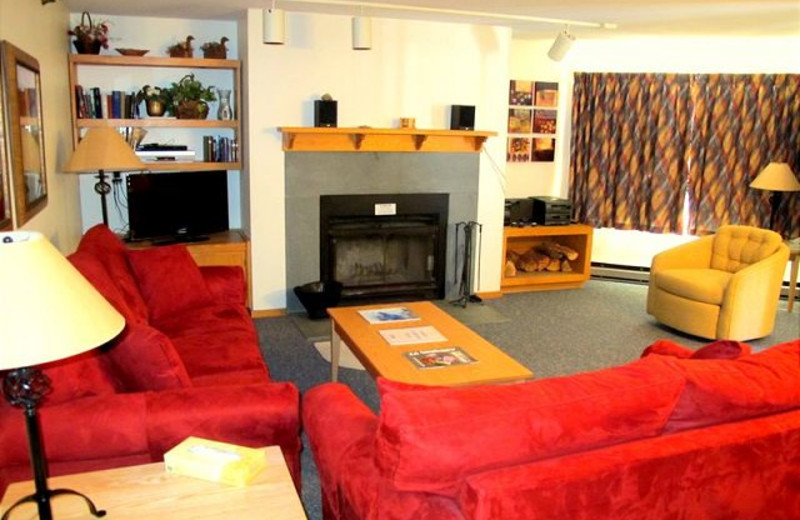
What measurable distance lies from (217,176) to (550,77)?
11.1 ft

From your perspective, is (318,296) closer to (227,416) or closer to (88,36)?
(88,36)

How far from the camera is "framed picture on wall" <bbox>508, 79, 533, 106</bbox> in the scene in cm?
645

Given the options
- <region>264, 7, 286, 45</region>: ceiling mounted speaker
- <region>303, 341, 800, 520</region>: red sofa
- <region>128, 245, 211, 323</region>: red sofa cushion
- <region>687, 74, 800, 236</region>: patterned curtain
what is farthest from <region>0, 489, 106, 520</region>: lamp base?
<region>687, 74, 800, 236</region>: patterned curtain

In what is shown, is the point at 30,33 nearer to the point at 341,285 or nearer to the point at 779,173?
the point at 341,285

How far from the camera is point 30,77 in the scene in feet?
10.5

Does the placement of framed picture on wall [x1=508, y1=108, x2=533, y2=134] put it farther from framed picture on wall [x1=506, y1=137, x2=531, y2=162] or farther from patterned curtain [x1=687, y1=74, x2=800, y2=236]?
patterned curtain [x1=687, y1=74, x2=800, y2=236]

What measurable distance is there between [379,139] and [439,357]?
104 inches

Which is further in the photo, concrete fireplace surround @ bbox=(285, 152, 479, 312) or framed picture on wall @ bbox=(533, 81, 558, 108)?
framed picture on wall @ bbox=(533, 81, 558, 108)

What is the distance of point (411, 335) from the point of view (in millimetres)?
3412

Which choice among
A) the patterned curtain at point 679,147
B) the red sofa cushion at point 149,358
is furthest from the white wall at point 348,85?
the red sofa cushion at point 149,358

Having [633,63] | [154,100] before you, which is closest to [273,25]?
[154,100]

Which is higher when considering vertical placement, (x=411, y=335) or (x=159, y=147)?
(x=159, y=147)

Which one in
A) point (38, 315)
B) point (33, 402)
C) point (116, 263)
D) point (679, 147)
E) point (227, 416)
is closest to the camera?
point (38, 315)

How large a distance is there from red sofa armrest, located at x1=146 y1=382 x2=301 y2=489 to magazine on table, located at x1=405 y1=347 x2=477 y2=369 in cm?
94
